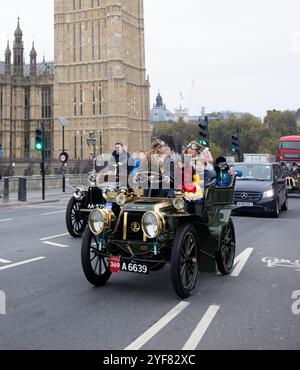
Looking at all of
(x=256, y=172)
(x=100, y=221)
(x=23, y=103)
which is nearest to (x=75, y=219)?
(x=100, y=221)

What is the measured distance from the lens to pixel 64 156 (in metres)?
30.2

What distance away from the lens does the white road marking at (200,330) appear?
4105 mm

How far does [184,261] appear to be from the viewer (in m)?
5.63

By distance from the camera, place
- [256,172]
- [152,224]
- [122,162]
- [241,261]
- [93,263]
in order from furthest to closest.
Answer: [256,172] → [122,162] → [241,261] → [93,263] → [152,224]

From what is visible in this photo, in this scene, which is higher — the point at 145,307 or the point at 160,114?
the point at 160,114

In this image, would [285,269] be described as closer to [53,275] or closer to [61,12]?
[53,275]

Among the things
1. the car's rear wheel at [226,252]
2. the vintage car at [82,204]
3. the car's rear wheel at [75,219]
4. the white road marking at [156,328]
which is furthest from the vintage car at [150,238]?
the car's rear wheel at [75,219]

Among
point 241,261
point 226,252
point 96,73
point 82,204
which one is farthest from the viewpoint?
point 96,73

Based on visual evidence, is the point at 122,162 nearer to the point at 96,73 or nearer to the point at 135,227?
the point at 135,227

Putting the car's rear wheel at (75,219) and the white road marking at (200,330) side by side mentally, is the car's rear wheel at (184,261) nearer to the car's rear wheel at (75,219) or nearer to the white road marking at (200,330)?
the white road marking at (200,330)

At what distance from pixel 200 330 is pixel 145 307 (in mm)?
931

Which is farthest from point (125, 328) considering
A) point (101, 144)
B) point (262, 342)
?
point (101, 144)

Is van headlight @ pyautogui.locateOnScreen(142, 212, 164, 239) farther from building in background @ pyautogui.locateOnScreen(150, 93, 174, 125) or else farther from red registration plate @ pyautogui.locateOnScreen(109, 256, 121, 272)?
building in background @ pyautogui.locateOnScreen(150, 93, 174, 125)

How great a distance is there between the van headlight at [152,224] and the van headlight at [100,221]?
507 millimetres
